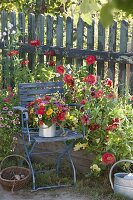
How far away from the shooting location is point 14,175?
3918 millimetres

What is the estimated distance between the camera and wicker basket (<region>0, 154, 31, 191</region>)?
147 inches

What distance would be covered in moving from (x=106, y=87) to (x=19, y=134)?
1042mm

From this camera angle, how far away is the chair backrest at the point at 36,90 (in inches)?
164

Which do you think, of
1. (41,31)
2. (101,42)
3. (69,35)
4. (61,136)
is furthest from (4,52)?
(61,136)

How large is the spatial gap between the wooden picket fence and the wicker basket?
1461 mm

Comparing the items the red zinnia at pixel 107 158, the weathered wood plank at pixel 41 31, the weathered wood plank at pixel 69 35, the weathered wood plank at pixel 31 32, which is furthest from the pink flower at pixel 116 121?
the weathered wood plank at pixel 31 32

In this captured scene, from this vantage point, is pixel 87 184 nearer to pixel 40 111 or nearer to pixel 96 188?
pixel 96 188

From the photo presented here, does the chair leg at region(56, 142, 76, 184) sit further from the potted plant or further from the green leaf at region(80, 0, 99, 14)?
the green leaf at region(80, 0, 99, 14)

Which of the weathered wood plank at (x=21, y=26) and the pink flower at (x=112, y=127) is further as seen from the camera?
the weathered wood plank at (x=21, y=26)

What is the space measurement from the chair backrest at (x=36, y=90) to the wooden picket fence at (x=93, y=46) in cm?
69

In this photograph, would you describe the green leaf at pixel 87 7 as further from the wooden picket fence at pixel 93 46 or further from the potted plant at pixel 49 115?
the wooden picket fence at pixel 93 46

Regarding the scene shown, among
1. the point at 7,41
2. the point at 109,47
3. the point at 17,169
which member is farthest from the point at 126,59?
the point at 7,41

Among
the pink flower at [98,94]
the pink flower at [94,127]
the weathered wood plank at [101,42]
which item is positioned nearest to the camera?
the pink flower at [94,127]

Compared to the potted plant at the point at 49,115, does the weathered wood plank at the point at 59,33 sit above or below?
above
